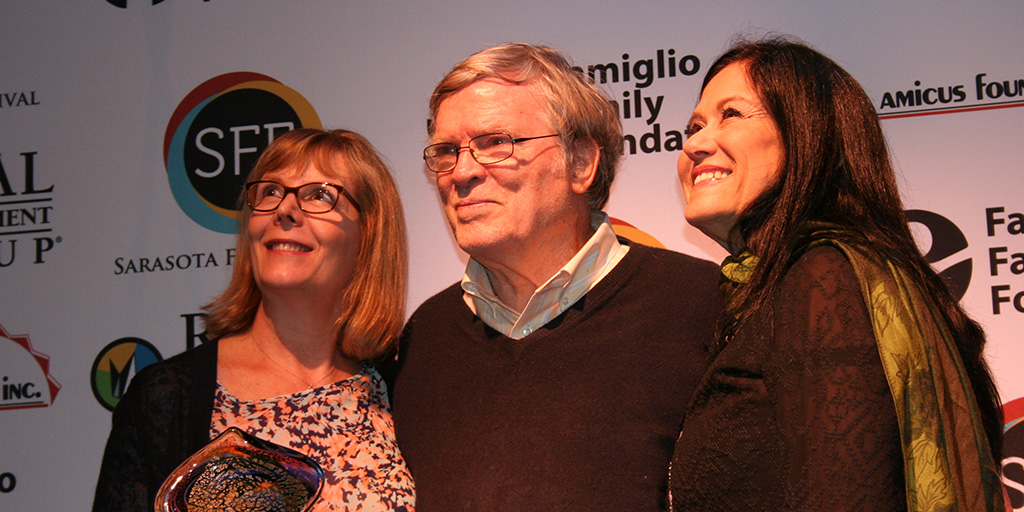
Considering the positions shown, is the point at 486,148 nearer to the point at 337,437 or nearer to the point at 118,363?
the point at 337,437

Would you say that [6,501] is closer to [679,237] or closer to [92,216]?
[92,216]

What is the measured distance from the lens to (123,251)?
3.06 meters

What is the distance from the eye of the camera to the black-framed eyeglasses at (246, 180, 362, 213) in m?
2.15

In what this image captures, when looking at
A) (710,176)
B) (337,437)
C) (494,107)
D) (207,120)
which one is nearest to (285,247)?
(337,437)

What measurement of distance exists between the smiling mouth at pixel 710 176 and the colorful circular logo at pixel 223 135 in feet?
Result: 5.67

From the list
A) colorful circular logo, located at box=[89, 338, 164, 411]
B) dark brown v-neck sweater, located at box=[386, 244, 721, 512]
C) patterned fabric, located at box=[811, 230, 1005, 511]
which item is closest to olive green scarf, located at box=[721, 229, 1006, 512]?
patterned fabric, located at box=[811, 230, 1005, 511]

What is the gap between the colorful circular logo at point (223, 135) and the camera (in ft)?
9.89

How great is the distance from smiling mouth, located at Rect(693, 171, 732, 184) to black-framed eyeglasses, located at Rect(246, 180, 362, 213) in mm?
952

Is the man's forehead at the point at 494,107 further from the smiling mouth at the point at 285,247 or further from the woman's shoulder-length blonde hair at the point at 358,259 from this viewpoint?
the smiling mouth at the point at 285,247

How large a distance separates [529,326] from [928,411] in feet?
3.15

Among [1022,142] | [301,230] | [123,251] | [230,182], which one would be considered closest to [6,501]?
[123,251]

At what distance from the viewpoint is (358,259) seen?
89.4 inches

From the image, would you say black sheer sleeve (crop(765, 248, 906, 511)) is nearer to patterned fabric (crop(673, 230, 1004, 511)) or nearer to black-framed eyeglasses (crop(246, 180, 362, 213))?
patterned fabric (crop(673, 230, 1004, 511))

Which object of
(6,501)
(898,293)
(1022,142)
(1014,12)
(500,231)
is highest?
(1014,12)
